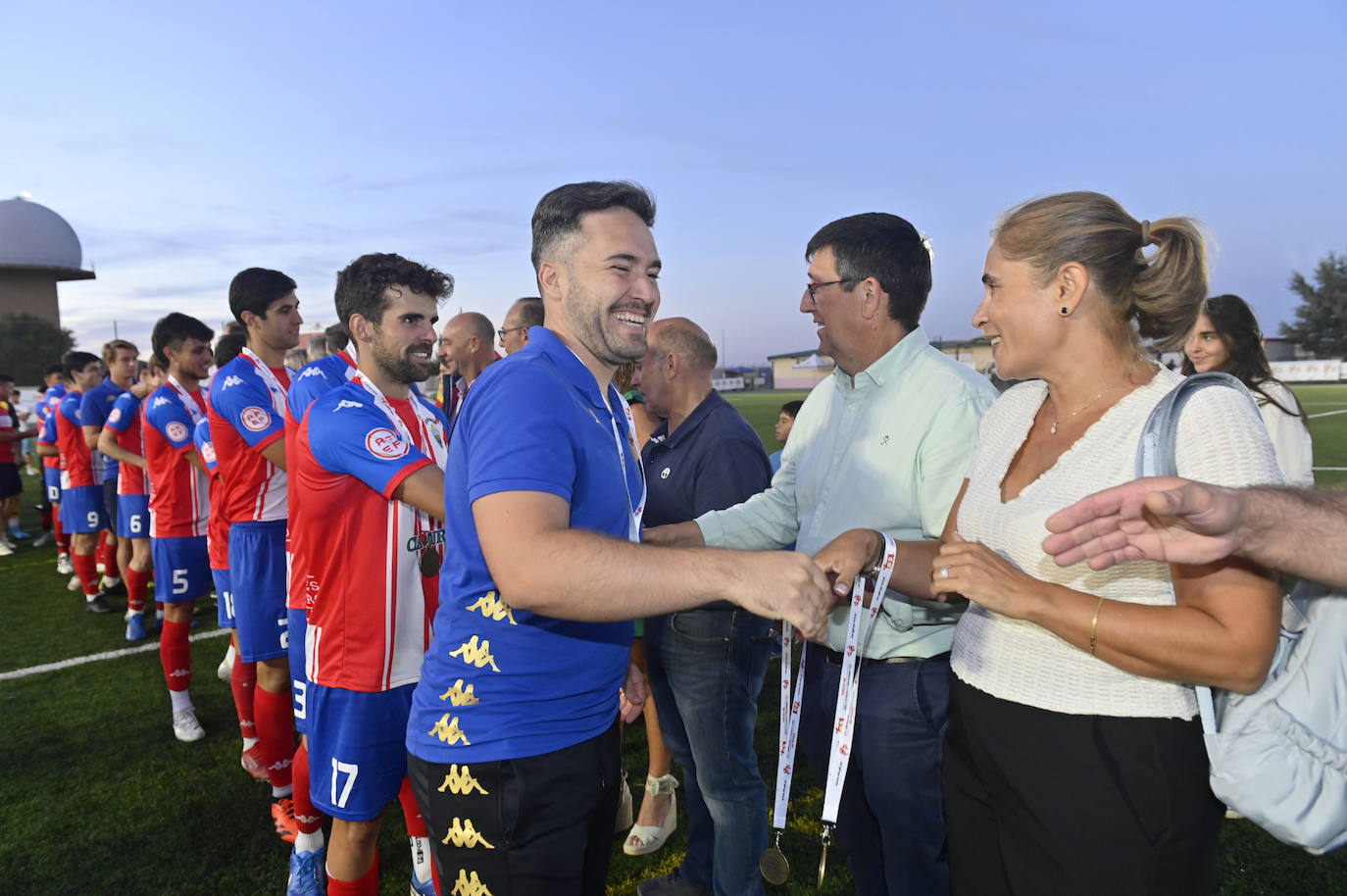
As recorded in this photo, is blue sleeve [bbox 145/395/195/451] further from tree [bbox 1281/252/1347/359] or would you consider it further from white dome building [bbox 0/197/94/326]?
tree [bbox 1281/252/1347/359]

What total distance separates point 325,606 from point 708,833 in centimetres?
200

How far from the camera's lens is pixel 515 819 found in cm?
185

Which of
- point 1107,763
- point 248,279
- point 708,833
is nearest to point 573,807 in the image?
point 1107,763

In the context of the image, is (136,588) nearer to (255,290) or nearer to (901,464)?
(255,290)

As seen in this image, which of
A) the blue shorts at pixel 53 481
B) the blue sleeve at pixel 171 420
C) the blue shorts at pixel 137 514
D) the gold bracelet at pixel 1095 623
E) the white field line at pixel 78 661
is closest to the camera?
the gold bracelet at pixel 1095 623

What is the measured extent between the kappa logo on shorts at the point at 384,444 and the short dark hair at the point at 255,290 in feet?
8.49

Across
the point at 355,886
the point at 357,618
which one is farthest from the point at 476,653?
the point at 355,886

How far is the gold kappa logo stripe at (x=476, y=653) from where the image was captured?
1.85 metres

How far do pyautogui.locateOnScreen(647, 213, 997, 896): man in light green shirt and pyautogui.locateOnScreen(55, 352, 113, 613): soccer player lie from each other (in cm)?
895

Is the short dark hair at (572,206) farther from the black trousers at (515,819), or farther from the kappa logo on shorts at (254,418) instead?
the kappa logo on shorts at (254,418)

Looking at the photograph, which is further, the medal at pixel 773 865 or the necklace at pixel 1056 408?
the medal at pixel 773 865

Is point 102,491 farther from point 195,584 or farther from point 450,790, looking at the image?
point 450,790

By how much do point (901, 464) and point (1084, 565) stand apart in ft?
2.37

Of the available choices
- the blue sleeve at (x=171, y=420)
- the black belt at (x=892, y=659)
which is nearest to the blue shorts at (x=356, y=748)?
the black belt at (x=892, y=659)
